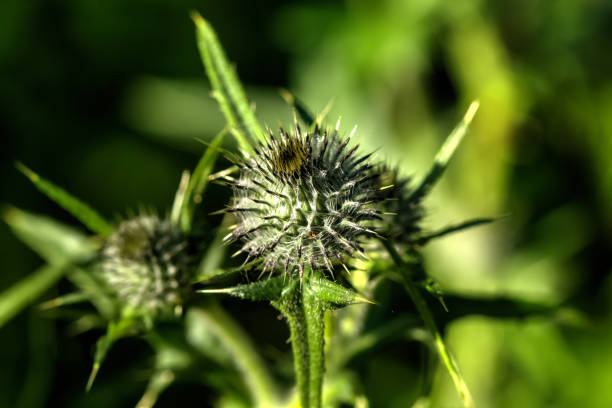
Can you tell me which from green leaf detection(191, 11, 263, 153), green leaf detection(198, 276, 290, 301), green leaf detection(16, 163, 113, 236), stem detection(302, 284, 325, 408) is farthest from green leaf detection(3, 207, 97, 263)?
stem detection(302, 284, 325, 408)

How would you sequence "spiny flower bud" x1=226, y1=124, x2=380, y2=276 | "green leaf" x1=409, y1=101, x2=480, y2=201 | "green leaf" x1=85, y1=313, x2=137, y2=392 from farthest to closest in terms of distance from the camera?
"green leaf" x1=409, y1=101, x2=480, y2=201, "green leaf" x1=85, y1=313, x2=137, y2=392, "spiny flower bud" x1=226, y1=124, x2=380, y2=276

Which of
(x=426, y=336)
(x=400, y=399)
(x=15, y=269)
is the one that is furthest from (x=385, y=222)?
(x=15, y=269)

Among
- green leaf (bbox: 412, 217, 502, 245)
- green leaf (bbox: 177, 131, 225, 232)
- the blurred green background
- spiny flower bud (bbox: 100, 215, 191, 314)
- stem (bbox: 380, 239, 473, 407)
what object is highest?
the blurred green background

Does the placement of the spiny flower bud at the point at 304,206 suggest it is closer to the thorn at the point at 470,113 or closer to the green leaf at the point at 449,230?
the green leaf at the point at 449,230

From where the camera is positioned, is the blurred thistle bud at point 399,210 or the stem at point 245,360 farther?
the stem at point 245,360

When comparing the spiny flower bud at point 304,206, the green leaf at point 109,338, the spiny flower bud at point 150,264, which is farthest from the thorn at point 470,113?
the green leaf at point 109,338

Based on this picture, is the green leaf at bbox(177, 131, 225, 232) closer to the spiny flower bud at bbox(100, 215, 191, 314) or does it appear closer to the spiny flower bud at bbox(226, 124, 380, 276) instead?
the spiny flower bud at bbox(100, 215, 191, 314)

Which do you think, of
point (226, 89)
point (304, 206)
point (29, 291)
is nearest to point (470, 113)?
point (304, 206)

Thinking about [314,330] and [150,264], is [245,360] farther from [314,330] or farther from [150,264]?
[314,330]
